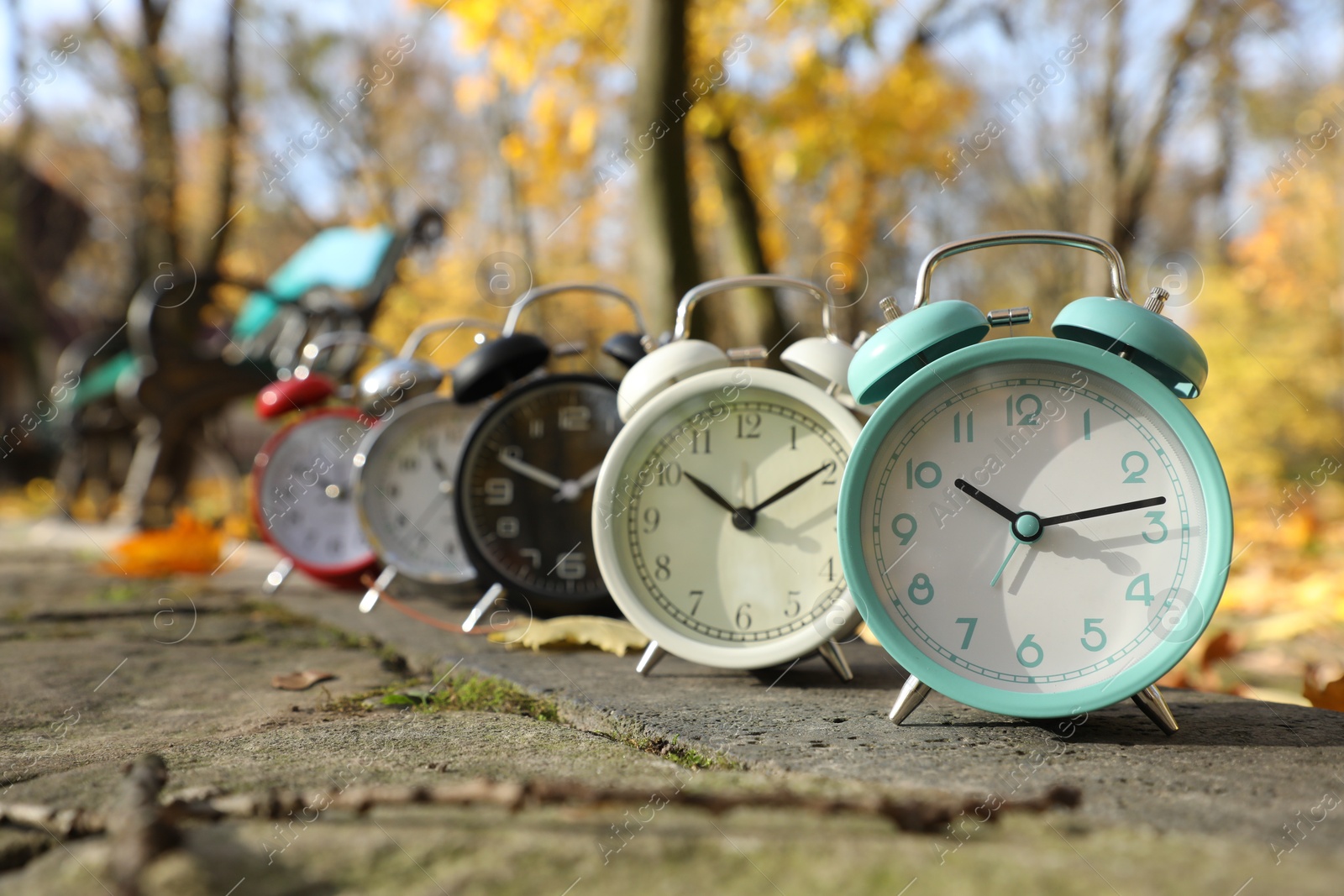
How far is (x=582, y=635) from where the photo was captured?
2262 mm

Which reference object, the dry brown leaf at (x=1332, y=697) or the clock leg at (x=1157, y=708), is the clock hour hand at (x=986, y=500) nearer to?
the clock leg at (x=1157, y=708)

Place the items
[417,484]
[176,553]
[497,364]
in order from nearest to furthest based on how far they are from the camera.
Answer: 1. [497,364]
2. [417,484]
3. [176,553]

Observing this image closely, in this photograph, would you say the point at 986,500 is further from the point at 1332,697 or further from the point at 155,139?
the point at 155,139

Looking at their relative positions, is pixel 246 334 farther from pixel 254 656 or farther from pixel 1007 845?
pixel 1007 845

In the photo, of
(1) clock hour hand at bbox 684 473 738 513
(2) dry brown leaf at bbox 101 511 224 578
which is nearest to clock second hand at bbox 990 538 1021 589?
(1) clock hour hand at bbox 684 473 738 513

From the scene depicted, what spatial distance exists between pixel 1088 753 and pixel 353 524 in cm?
256

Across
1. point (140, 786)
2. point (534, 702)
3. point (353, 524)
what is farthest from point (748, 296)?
point (140, 786)

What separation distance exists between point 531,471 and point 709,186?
5.32 meters

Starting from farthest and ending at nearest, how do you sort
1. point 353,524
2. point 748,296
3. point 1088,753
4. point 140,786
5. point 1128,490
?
point 748,296 → point 353,524 → point 1128,490 → point 1088,753 → point 140,786

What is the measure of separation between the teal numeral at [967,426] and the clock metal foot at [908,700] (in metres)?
0.39

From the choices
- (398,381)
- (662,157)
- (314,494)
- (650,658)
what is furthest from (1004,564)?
(662,157)

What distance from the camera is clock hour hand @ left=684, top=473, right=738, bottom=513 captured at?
1.96 metres

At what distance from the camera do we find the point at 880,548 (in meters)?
1.61

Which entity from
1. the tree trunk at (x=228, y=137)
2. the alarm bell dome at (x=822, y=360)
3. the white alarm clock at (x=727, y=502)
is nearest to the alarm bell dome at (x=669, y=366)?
the white alarm clock at (x=727, y=502)
